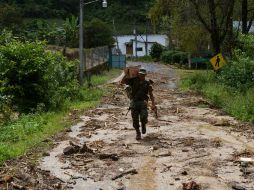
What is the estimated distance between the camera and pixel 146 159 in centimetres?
1146

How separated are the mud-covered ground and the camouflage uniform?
22.6 inches

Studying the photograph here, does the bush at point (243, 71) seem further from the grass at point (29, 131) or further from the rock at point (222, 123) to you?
the grass at point (29, 131)

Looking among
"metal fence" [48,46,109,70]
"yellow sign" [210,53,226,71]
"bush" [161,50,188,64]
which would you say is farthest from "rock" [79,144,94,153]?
"bush" [161,50,188,64]

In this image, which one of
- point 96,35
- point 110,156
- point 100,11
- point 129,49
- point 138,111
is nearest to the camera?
point 110,156

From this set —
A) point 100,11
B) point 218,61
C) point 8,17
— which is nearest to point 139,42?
point 100,11

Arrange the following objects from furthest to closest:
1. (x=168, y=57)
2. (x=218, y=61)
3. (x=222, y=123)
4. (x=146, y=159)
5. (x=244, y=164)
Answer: (x=168, y=57) < (x=218, y=61) < (x=222, y=123) < (x=146, y=159) < (x=244, y=164)

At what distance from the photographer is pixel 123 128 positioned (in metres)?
16.2

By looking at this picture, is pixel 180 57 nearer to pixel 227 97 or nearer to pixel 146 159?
pixel 227 97

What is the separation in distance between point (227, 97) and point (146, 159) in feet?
38.6

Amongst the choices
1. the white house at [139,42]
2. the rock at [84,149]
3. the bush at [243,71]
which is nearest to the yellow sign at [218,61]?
the bush at [243,71]

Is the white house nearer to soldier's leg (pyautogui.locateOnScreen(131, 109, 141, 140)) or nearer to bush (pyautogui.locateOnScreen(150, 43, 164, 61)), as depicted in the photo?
bush (pyautogui.locateOnScreen(150, 43, 164, 61))

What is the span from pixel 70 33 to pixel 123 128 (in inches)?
1454

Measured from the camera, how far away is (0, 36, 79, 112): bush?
747 inches

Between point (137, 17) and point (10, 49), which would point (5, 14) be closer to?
point (10, 49)
